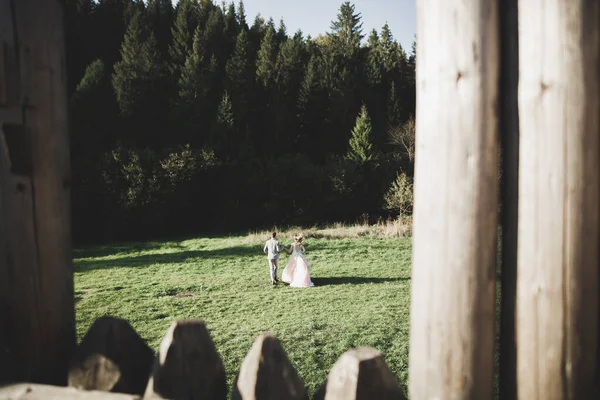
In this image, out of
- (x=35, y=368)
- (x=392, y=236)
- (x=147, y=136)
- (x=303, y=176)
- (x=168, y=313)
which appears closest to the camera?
(x=35, y=368)

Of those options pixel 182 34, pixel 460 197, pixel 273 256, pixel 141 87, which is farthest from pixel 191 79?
pixel 460 197

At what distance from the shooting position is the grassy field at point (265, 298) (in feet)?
20.7

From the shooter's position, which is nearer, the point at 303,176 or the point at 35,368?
the point at 35,368

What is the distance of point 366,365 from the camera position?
3.94 feet

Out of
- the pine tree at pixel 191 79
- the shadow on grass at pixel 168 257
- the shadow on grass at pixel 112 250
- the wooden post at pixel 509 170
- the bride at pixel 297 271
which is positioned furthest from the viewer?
the pine tree at pixel 191 79

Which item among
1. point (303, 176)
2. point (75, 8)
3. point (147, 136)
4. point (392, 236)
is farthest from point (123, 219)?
point (75, 8)

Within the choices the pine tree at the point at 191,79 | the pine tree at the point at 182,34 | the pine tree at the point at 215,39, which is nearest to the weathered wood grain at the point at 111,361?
the pine tree at the point at 191,79

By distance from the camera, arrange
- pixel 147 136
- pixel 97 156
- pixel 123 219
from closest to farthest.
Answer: pixel 123 219 → pixel 97 156 → pixel 147 136

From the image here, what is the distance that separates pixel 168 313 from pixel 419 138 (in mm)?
7945

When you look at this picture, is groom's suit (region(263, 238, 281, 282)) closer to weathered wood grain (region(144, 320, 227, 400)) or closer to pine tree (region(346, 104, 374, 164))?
weathered wood grain (region(144, 320, 227, 400))

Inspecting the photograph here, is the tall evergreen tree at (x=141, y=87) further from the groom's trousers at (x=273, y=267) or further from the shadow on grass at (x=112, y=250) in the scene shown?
the groom's trousers at (x=273, y=267)

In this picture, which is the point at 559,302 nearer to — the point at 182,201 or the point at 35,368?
the point at 35,368

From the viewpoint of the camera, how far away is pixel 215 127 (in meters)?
31.6

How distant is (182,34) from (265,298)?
33461mm
